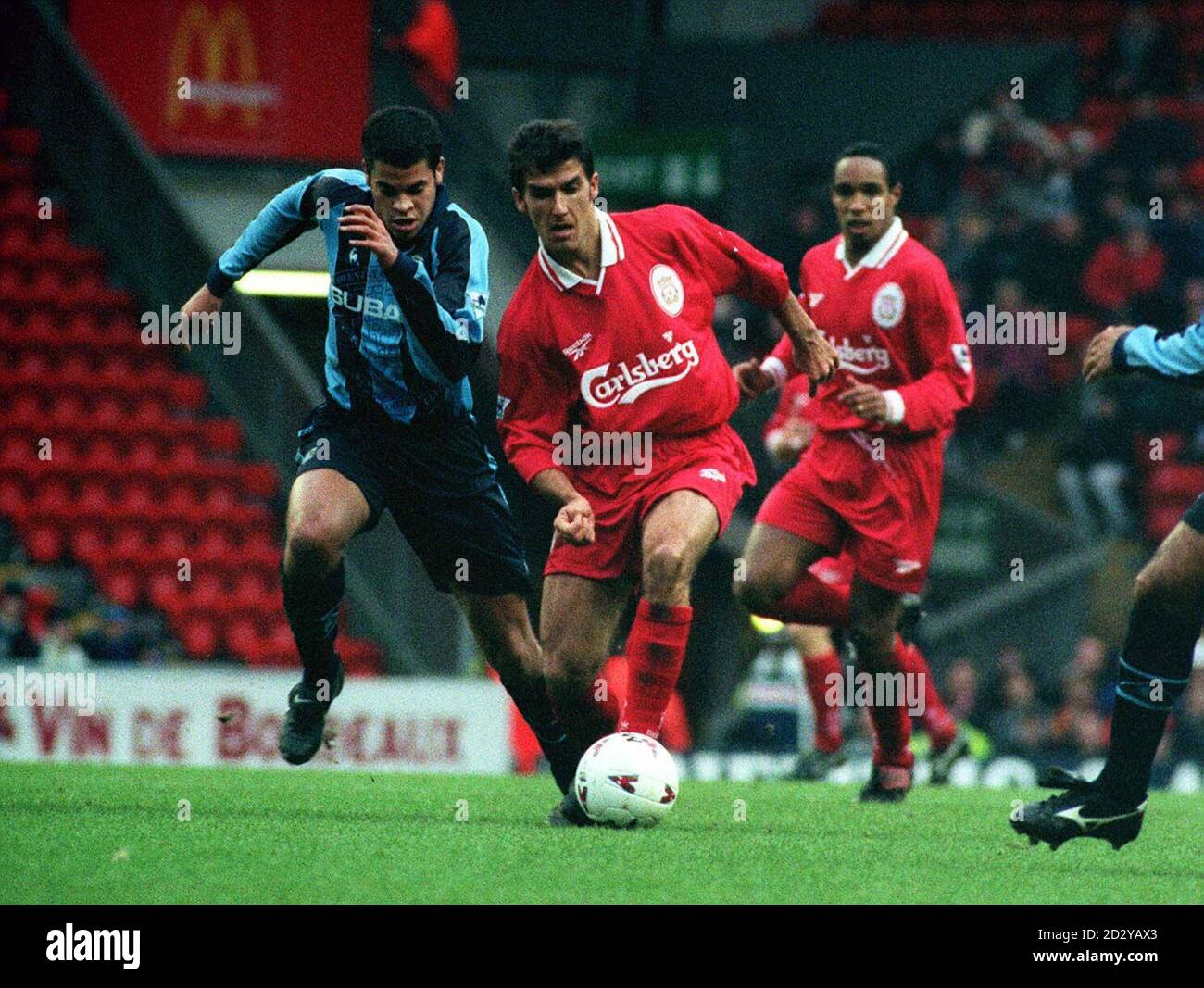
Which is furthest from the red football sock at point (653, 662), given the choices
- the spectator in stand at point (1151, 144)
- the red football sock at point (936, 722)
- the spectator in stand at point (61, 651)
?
the spectator in stand at point (1151, 144)

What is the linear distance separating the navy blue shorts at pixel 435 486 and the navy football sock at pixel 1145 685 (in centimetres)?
208

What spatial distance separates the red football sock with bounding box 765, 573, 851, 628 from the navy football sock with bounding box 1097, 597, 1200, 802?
271cm

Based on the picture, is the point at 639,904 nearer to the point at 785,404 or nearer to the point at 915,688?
the point at 915,688

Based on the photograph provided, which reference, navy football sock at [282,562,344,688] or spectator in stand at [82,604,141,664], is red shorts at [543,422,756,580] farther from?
spectator in stand at [82,604,141,664]

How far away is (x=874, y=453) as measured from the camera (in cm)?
848

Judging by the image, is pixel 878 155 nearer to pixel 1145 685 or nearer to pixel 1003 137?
pixel 1145 685

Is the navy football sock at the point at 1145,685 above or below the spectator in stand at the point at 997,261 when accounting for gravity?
below

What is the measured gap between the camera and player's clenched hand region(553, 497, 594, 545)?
6.48m

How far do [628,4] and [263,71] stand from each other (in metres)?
3.66

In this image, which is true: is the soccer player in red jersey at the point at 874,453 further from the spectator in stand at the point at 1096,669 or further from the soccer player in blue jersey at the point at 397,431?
the spectator in stand at the point at 1096,669

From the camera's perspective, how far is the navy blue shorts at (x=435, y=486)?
6.95 m
